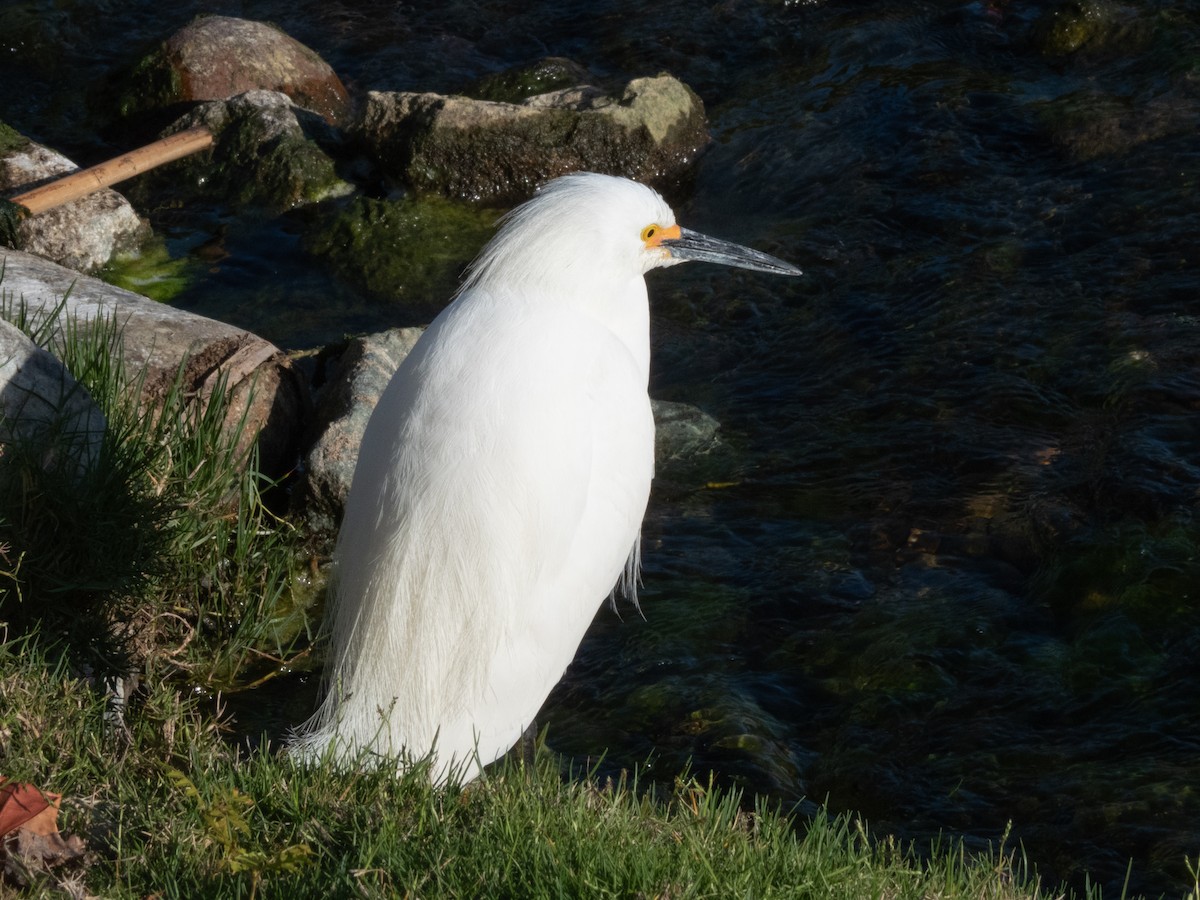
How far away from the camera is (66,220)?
6633mm

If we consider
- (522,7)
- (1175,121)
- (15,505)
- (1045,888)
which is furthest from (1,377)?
(522,7)

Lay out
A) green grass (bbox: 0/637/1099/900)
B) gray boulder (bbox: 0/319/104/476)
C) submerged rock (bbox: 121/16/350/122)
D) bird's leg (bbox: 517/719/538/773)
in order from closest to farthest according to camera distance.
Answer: green grass (bbox: 0/637/1099/900)
gray boulder (bbox: 0/319/104/476)
bird's leg (bbox: 517/719/538/773)
submerged rock (bbox: 121/16/350/122)

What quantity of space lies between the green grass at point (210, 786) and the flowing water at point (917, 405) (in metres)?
0.39

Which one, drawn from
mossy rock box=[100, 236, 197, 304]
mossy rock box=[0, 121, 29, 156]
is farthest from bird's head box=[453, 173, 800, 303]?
mossy rock box=[0, 121, 29, 156]

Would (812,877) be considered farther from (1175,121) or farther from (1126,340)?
(1175,121)

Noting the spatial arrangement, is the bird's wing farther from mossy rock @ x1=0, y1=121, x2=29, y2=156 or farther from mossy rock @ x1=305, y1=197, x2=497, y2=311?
mossy rock @ x1=0, y1=121, x2=29, y2=156

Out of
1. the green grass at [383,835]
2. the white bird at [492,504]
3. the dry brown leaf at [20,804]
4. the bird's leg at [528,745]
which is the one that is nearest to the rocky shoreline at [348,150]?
the bird's leg at [528,745]

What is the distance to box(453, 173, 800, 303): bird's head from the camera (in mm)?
3562

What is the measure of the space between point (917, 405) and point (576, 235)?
242 centimetres

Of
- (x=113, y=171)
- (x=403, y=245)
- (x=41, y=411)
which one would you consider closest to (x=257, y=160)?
(x=113, y=171)

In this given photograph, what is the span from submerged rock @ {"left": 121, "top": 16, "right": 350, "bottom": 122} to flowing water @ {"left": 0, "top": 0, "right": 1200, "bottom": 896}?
1.46 feet

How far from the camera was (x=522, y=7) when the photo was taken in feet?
31.2

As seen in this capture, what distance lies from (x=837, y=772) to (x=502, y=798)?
162 centimetres

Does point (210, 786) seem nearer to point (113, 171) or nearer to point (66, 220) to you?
point (66, 220)
